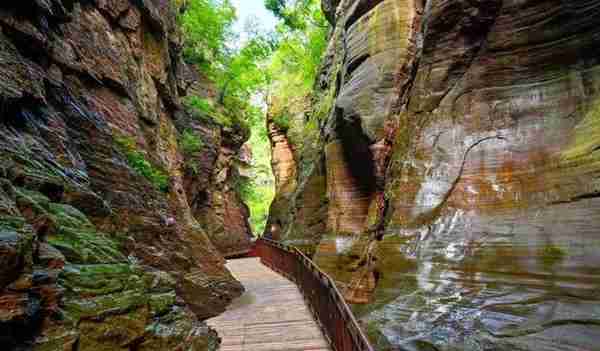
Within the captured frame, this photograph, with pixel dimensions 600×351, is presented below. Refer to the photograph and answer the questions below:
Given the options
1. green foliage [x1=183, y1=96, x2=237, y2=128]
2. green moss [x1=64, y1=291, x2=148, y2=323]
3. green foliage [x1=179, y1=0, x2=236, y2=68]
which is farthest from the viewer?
green foliage [x1=179, y1=0, x2=236, y2=68]

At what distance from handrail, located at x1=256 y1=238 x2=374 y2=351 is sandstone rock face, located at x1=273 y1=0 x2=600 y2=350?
93 cm

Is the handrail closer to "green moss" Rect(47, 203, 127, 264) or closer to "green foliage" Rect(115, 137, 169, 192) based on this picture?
"green moss" Rect(47, 203, 127, 264)

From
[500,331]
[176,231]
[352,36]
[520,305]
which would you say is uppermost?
[352,36]

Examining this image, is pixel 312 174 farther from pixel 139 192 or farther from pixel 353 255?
pixel 139 192

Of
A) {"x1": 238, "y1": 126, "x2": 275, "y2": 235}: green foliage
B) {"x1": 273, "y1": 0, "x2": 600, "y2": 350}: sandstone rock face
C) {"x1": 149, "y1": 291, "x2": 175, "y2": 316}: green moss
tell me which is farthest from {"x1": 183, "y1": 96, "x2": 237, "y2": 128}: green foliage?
{"x1": 238, "y1": 126, "x2": 275, "y2": 235}: green foliage

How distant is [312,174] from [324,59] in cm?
751

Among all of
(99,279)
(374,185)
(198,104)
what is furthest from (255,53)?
(99,279)

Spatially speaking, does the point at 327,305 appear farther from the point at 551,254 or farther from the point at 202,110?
the point at 202,110

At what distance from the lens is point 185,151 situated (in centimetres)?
1598

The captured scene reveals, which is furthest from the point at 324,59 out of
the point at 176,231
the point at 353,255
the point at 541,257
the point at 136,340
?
the point at 136,340

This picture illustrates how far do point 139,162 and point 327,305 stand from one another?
197 inches

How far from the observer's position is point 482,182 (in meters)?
6.46

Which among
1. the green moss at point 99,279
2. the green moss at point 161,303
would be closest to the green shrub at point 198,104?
the green moss at point 161,303

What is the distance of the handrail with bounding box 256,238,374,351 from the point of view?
367cm
